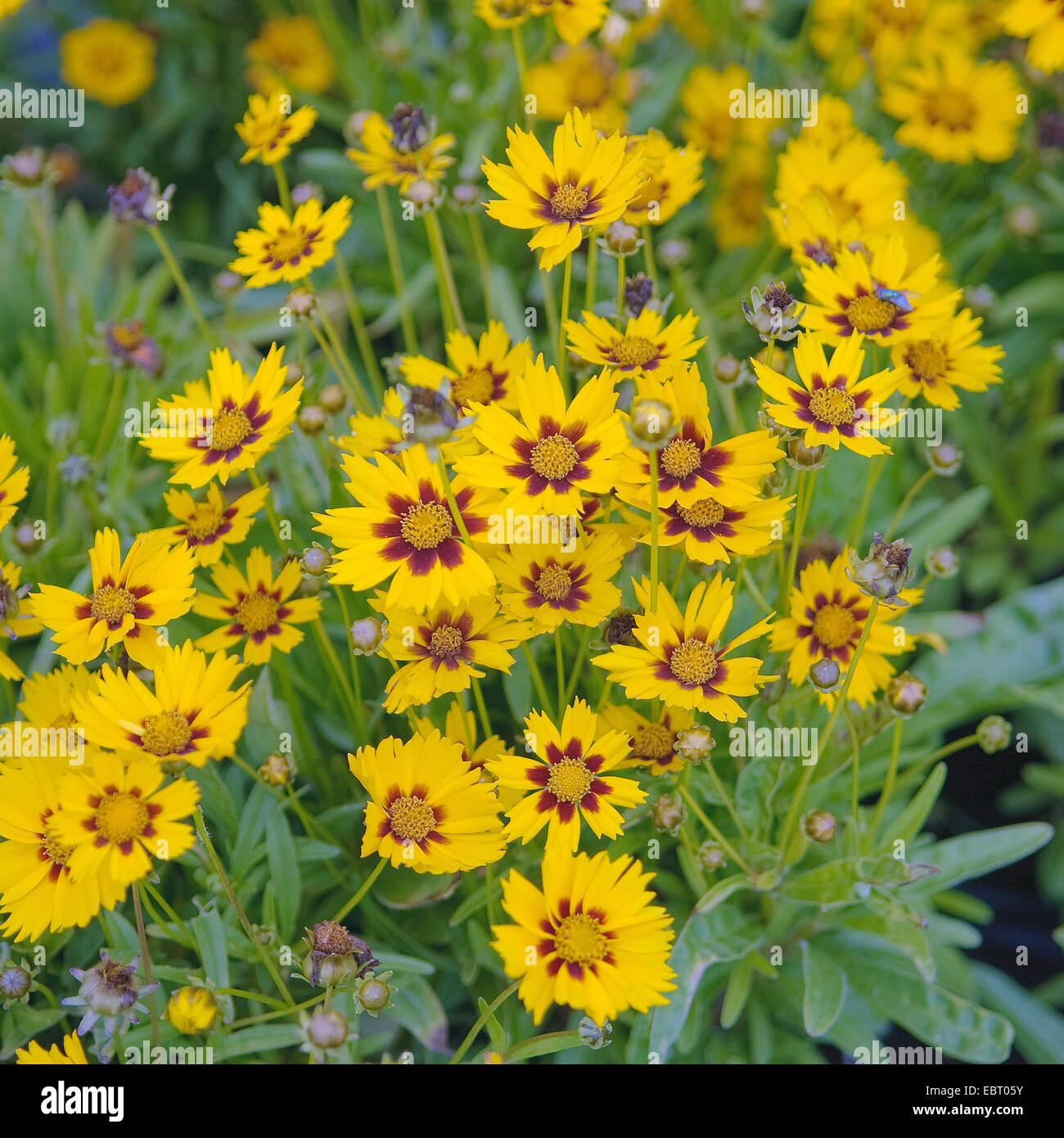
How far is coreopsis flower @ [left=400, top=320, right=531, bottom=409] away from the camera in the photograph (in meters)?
1.21

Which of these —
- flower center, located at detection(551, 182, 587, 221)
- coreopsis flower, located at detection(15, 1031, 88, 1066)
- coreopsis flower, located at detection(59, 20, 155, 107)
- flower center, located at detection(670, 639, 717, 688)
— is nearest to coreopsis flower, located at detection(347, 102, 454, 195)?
flower center, located at detection(551, 182, 587, 221)

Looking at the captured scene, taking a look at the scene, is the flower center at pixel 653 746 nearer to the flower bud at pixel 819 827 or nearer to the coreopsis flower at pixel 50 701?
the flower bud at pixel 819 827

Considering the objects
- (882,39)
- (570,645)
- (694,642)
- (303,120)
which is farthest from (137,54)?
(694,642)

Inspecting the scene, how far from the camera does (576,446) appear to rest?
1.00 m

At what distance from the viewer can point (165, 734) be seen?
0.97m

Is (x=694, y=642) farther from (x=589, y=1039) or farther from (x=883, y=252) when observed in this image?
(x=883, y=252)

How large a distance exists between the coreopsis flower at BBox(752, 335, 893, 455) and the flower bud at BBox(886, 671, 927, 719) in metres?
0.26

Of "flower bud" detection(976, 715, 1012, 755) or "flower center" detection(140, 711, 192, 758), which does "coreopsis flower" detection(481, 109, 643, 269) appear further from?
"flower bud" detection(976, 715, 1012, 755)

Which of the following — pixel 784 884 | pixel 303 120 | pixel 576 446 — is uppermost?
pixel 303 120

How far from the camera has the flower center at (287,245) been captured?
122 cm

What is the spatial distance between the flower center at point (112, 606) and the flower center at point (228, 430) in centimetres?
19

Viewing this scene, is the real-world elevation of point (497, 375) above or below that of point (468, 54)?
below

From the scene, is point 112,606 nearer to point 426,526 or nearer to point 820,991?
point 426,526
